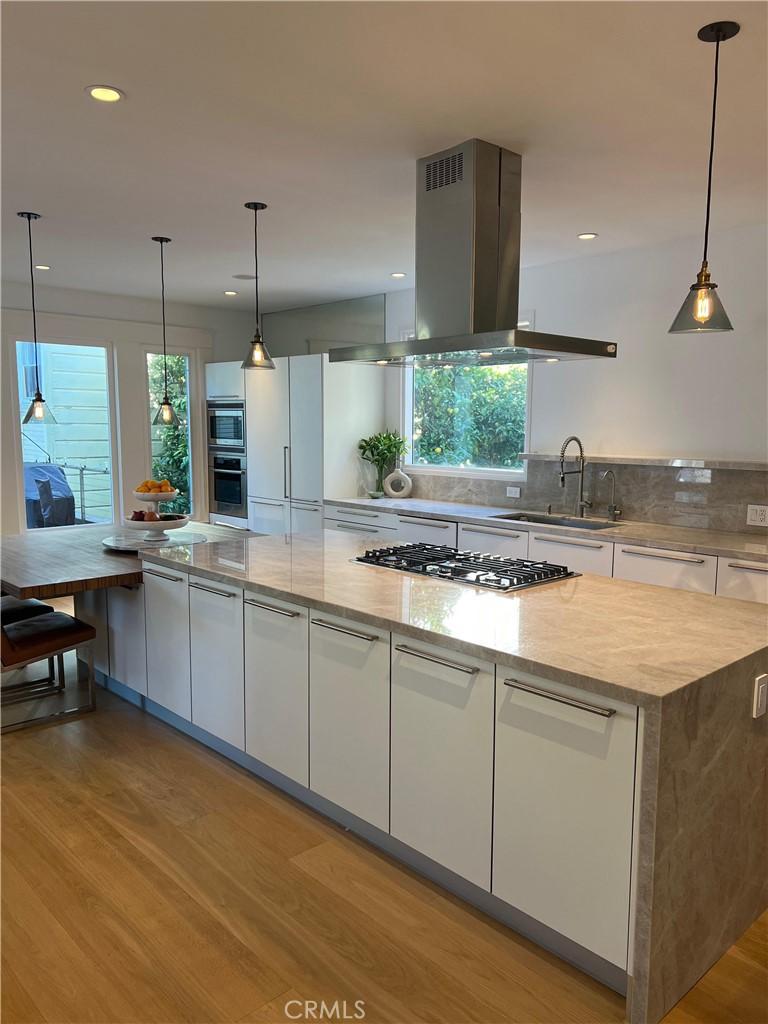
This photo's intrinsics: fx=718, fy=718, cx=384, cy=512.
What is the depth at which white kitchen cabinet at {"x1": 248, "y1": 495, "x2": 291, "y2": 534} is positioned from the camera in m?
6.03

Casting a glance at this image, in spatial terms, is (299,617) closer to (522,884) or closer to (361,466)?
(522,884)

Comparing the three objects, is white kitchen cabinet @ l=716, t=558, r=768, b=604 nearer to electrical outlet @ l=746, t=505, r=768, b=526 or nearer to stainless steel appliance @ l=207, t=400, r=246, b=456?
electrical outlet @ l=746, t=505, r=768, b=526

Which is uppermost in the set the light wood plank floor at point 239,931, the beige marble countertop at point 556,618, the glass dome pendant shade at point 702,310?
the glass dome pendant shade at point 702,310

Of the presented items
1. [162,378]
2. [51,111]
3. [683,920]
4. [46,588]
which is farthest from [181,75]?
[162,378]

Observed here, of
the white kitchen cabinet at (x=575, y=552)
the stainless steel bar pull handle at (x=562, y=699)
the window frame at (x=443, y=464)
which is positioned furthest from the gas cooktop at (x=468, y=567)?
the window frame at (x=443, y=464)

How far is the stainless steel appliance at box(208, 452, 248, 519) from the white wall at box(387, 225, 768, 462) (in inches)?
107

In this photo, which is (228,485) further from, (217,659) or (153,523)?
(217,659)

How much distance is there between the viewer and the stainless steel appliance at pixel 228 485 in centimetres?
647

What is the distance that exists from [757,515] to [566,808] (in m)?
2.72

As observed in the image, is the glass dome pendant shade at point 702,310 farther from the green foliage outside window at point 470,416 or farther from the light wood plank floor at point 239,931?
the green foliage outside window at point 470,416

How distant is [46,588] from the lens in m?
3.13

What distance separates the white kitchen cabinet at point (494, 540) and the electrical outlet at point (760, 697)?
227cm

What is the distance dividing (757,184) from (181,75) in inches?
97.7

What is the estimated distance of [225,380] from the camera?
257 inches
